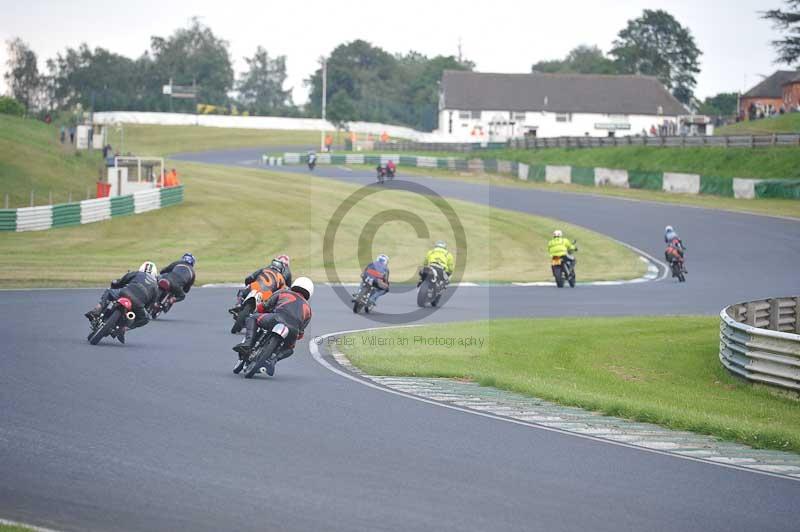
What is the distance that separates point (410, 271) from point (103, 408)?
2549 cm

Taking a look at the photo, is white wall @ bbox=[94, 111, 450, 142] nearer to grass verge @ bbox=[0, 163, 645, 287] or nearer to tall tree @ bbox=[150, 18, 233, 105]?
tall tree @ bbox=[150, 18, 233, 105]

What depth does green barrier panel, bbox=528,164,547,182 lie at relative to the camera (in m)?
70.1

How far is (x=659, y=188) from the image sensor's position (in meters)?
61.8

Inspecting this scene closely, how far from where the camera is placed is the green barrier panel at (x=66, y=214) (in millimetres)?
40625

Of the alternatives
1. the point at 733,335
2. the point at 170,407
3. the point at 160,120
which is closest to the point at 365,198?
the point at 733,335

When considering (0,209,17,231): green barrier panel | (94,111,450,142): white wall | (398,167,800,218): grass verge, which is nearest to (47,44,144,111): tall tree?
(94,111,450,142): white wall

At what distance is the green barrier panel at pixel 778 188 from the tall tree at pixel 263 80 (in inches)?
5534

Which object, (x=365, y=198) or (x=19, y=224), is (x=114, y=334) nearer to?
(x=19, y=224)

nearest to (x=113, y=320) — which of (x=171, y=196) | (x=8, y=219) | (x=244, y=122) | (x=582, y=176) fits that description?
(x=8, y=219)

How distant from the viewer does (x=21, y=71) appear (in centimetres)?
13612

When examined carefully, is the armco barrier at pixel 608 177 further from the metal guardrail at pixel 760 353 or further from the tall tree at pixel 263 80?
the tall tree at pixel 263 80

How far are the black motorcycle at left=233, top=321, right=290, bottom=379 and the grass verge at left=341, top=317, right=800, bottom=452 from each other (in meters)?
1.86

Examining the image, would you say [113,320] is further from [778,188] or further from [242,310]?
[778,188]

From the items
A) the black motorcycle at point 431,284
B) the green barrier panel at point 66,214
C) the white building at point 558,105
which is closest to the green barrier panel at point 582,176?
the green barrier panel at point 66,214
